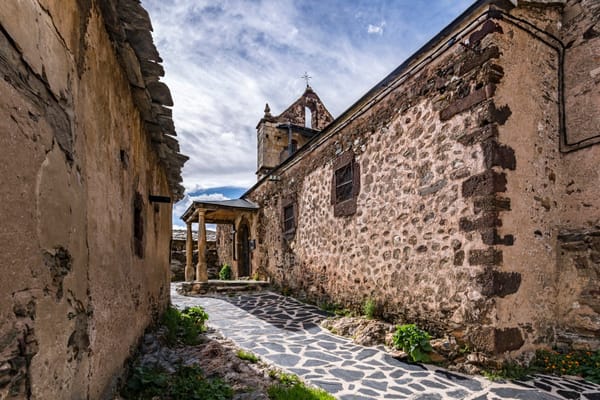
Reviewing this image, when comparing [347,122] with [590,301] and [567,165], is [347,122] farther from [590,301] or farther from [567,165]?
[590,301]

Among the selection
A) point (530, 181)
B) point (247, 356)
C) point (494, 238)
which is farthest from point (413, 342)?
point (530, 181)

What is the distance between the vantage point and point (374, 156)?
649 cm

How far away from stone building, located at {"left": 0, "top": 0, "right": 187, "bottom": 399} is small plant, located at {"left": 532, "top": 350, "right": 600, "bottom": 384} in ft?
15.4

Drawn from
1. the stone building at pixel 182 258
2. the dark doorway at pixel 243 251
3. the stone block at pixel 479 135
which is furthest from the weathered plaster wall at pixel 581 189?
the stone building at pixel 182 258

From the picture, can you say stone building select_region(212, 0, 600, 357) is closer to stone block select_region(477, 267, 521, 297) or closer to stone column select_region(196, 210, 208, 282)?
stone block select_region(477, 267, 521, 297)

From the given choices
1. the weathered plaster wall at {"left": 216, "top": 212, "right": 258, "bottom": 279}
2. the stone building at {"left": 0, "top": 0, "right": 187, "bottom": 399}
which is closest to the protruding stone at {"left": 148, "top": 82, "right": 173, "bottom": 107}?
the stone building at {"left": 0, "top": 0, "right": 187, "bottom": 399}

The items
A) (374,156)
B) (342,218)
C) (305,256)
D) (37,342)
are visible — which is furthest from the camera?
(305,256)

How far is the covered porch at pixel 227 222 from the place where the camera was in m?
12.3

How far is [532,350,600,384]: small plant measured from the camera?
399 cm

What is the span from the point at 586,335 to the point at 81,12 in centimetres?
597

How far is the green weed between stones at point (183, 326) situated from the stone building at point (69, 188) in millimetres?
1703

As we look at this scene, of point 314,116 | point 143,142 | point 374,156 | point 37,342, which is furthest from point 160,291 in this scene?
point 314,116

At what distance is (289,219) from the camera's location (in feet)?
34.5

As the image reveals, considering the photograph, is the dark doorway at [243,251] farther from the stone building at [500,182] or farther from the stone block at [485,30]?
the stone block at [485,30]
